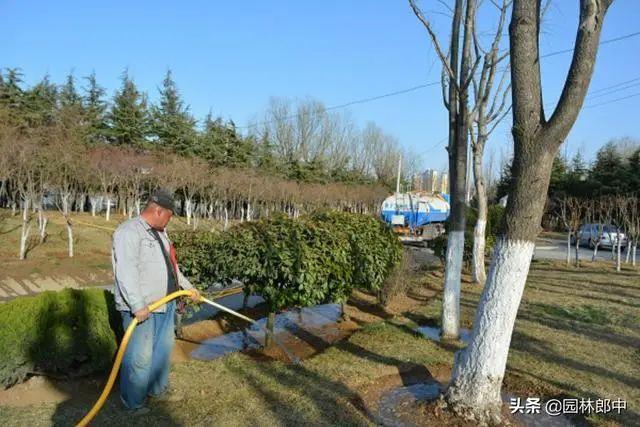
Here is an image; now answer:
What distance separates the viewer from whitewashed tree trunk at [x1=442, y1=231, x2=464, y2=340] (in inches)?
270

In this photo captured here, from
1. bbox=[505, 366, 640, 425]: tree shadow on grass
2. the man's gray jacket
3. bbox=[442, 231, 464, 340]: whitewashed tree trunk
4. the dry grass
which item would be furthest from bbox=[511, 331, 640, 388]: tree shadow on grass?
the dry grass

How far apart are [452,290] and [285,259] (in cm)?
256

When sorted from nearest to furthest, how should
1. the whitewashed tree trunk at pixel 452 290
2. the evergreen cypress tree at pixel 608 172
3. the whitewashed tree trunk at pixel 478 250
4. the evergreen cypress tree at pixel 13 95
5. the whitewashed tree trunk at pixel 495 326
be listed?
the whitewashed tree trunk at pixel 495 326
the whitewashed tree trunk at pixel 452 290
the whitewashed tree trunk at pixel 478 250
the evergreen cypress tree at pixel 13 95
the evergreen cypress tree at pixel 608 172

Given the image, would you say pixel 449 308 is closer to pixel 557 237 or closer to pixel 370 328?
pixel 370 328

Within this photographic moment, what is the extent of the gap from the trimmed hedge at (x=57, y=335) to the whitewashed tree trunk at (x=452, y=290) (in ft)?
14.2

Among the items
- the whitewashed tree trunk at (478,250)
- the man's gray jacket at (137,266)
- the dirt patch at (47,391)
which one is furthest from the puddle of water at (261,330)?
the whitewashed tree trunk at (478,250)

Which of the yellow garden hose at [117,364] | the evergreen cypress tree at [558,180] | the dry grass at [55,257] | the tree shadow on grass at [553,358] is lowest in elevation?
the dry grass at [55,257]

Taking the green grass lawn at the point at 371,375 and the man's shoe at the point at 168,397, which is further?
the man's shoe at the point at 168,397

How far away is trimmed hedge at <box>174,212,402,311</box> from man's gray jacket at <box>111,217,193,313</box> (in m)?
1.94

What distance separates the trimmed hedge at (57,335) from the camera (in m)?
4.41

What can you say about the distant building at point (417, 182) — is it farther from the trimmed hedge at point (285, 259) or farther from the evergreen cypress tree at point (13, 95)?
the trimmed hedge at point (285, 259)

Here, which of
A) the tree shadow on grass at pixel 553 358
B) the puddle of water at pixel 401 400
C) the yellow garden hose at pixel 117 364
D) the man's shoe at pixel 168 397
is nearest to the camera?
the yellow garden hose at pixel 117 364

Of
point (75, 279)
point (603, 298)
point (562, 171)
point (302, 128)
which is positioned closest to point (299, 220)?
point (603, 298)

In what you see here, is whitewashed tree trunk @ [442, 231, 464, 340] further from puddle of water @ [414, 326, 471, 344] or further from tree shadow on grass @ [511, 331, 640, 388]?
tree shadow on grass @ [511, 331, 640, 388]
